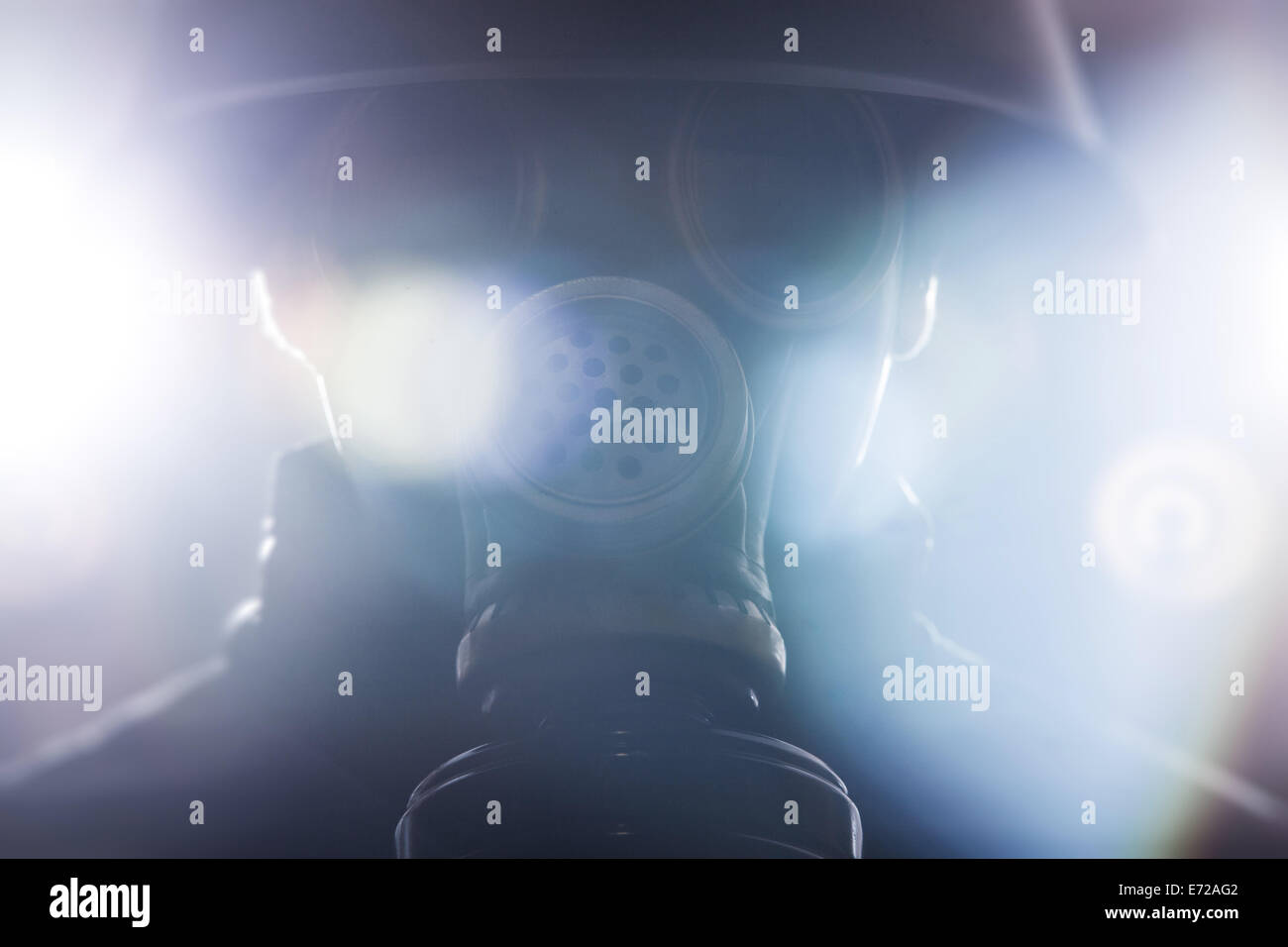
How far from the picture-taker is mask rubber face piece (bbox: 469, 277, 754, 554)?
0.74 meters

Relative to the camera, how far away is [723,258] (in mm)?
853

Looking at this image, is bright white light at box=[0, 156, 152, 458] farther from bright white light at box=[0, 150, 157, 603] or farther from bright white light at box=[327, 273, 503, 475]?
bright white light at box=[327, 273, 503, 475]

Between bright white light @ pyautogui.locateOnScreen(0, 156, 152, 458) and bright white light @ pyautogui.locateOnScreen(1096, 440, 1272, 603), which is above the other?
bright white light @ pyautogui.locateOnScreen(0, 156, 152, 458)

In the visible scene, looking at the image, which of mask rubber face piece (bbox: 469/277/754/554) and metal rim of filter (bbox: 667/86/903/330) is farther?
metal rim of filter (bbox: 667/86/903/330)

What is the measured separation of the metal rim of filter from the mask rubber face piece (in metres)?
0.09

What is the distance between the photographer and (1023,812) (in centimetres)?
76

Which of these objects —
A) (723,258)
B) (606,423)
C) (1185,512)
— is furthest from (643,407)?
(1185,512)

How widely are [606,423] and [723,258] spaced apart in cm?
20

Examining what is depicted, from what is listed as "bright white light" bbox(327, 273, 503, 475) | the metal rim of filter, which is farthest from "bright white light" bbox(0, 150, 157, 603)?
the metal rim of filter

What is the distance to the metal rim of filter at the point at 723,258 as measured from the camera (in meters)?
0.85

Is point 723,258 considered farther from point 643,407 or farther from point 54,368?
point 54,368
